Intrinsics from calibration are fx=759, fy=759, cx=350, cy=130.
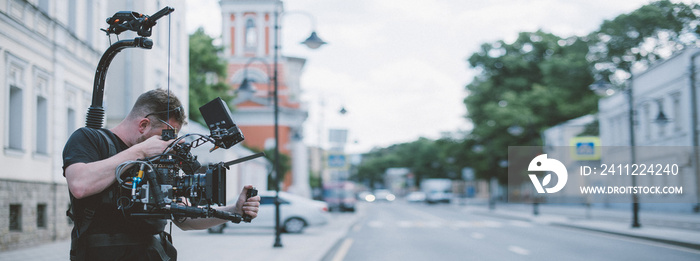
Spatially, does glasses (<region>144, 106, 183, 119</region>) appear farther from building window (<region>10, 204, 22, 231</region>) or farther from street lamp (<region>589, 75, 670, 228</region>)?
street lamp (<region>589, 75, 670, 228</region>)

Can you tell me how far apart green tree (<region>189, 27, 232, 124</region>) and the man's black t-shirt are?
38.3 metres

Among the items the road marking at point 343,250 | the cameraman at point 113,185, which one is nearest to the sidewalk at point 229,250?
the road marking at point 343,250

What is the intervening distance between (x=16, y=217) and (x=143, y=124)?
12435 millimetres

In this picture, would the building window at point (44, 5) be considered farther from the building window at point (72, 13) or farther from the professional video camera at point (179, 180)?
the professional video camera at point (179, 180)

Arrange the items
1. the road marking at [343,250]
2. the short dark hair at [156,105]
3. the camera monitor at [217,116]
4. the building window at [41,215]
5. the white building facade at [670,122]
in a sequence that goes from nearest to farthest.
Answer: the camera monitor at [217,116] → the short dark hair at [156,105] → the road marking at [343,250] → the building window at [41,215] → the white building facade at [670,122]

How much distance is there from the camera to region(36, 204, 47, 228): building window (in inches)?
618

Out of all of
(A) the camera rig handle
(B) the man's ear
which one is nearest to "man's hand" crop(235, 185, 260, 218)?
(B) the man's ear

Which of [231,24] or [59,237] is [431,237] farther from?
[231,24]

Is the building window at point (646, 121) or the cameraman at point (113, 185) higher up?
the building window at point (646, 121)

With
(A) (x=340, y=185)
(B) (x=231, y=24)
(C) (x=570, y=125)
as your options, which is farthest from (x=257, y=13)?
(C) (x=570, y=125)

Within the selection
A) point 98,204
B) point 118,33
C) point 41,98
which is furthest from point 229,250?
point 98,204

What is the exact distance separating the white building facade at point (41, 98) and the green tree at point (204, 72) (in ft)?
70.7

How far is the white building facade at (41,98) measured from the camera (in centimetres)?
1391

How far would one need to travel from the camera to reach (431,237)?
850 inches
